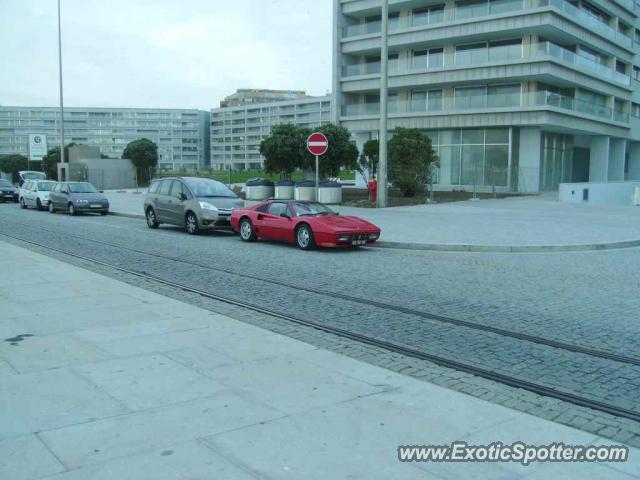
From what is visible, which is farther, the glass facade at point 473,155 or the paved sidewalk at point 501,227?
the glass facade at point 473,155

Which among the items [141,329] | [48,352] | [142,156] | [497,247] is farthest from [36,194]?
[142,156]

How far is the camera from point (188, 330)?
7.10 metres

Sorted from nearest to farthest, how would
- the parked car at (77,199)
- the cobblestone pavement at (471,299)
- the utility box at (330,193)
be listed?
the cobblestone pavement at (471,299) < the parked car at (77,199) < the utility box at (330,193)

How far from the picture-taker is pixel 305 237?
15.2 metres

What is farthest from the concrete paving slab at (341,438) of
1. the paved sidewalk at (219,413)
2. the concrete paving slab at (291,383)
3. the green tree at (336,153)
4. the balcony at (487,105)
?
the balcony at (487,105)

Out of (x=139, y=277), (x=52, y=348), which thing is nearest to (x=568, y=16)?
(x=139, y=277)

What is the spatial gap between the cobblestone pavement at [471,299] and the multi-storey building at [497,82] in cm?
2877

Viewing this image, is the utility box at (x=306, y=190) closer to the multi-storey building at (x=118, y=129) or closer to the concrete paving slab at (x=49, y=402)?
the concrete paving slab at (x=49, y=402)

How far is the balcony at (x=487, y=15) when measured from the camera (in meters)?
43.2

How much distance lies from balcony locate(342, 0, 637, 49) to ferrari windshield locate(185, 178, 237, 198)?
3141 centimetres

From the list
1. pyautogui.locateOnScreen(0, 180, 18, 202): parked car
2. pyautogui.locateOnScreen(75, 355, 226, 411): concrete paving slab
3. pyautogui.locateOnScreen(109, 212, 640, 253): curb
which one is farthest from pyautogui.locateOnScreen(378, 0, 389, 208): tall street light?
pyautogui.locateOnScreen(0, 180, 18, 202): parked car

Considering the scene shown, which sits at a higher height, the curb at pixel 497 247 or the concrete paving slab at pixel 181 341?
the curb at pixel 497 247

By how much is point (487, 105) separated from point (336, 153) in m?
16.8

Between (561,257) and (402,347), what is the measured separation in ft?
29.0
